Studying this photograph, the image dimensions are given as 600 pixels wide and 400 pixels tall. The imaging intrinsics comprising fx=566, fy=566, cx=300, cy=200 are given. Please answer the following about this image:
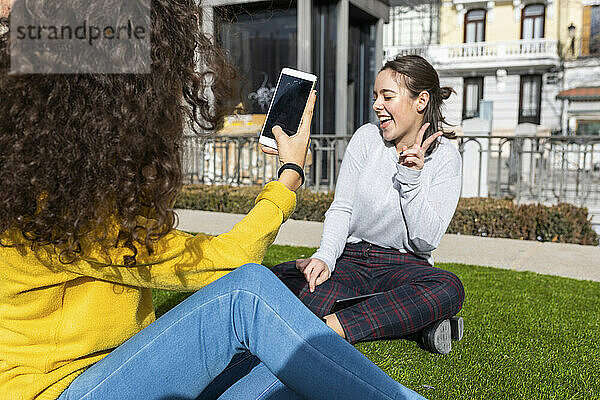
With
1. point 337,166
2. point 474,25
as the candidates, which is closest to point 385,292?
point 337,166

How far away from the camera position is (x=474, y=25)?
92.5ft

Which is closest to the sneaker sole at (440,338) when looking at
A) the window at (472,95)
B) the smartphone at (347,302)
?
the smartphone at (347,302)

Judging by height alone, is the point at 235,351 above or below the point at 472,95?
below

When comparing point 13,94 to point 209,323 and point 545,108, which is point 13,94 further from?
point 545,108

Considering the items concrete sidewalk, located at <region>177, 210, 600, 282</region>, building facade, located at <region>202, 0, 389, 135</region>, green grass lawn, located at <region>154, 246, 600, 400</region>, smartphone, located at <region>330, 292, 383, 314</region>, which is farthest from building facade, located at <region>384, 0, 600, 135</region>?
smartphone, located at <region>330, 292, 383, 314</region>

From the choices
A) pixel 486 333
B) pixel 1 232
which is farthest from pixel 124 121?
pixel 486 333

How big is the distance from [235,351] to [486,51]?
2817 cm

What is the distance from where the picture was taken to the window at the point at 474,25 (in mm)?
28078

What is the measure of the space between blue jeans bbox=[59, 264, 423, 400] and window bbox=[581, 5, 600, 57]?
91.8 feet

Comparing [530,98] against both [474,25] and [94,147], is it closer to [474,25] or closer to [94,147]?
[474,25]

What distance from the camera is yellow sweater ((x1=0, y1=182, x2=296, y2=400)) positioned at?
4.63 feet

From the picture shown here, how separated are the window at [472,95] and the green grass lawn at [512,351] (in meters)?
25.1

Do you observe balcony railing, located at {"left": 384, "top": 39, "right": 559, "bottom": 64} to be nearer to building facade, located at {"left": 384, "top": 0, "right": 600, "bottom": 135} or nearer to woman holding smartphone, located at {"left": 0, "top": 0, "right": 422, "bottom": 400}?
building facade, located at {"left": 384, "top": 0, "right": 600, "bottom": 135}

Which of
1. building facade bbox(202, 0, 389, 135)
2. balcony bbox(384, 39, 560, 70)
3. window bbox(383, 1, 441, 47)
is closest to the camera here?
building facade bbox(202, 0, 389, 135)
